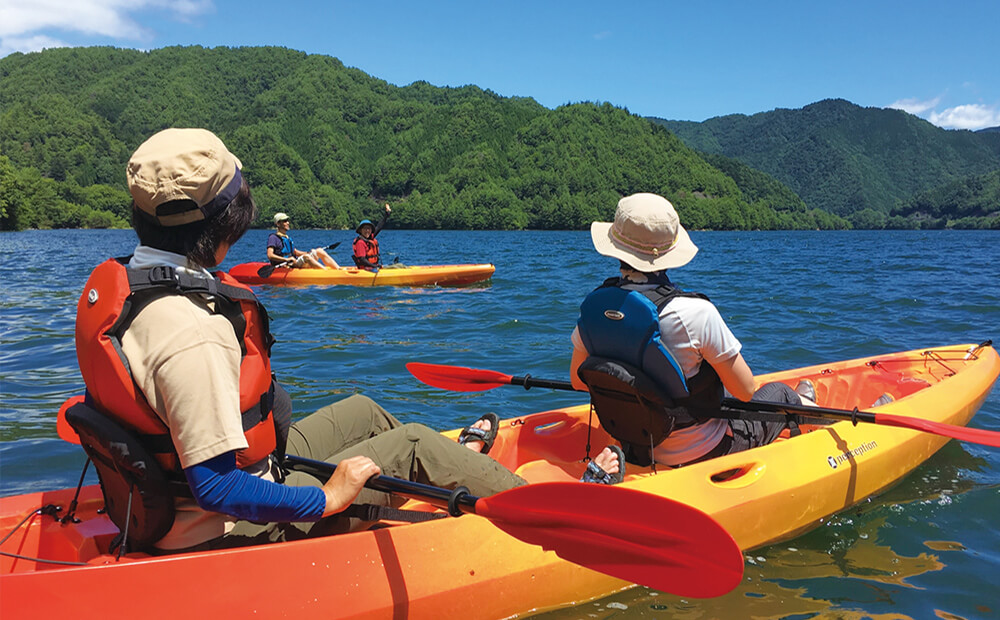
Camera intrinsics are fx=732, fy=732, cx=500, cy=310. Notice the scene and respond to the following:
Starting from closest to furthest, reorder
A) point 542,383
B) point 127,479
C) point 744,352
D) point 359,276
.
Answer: point 127,479 < point 542,383 < point 744,352 < point 359,276

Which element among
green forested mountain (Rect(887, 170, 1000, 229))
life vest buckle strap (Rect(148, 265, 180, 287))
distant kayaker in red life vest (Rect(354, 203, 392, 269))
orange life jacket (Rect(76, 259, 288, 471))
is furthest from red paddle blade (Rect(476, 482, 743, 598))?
green forested mountain (Rect(887, 170, 1000, 229))

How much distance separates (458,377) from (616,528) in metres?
2.73

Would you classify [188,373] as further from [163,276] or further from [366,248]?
[366,248]

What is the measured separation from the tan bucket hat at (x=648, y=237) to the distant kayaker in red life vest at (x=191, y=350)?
1662mm

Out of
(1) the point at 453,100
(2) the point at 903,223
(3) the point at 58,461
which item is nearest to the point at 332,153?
(1) the point at 453,100

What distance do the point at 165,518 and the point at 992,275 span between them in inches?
900

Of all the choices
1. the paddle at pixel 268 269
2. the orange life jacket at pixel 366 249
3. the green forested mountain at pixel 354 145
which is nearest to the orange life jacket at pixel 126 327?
the paddle at pixel 268 269

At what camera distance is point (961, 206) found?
362ft

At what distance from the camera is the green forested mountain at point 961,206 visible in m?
104

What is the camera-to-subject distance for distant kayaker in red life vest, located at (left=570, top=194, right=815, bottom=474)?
339cm

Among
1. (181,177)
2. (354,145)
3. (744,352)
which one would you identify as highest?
(354,145)

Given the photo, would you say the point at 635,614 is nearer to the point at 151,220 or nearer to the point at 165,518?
the point at 165,518

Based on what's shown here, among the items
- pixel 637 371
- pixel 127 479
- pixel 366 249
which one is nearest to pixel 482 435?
pixel 637 371

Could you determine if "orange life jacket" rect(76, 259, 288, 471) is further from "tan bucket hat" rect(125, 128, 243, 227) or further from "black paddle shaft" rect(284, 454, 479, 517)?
"black paddle shaft" rect(284, 454, 479, 517)
